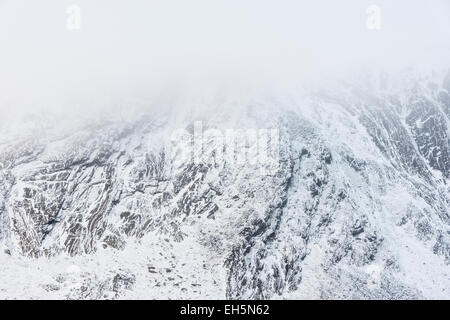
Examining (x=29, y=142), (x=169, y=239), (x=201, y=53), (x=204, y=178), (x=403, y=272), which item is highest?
(x=201, y=53)

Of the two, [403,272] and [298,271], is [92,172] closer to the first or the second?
[298,271]

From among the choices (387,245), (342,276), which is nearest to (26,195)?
(342,276)

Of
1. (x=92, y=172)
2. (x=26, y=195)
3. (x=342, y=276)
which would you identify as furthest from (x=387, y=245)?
(x=26, y=195)

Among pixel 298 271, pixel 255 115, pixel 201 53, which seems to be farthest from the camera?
pixel 201 53

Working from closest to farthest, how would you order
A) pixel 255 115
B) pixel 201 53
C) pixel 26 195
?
pixel 26 195
pixel 255 115
pixel 201 53

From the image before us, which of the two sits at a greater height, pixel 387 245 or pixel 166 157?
pixel 166 157

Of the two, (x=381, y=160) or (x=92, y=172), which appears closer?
(x=92, y=172)

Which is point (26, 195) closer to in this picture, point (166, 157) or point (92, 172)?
point (92, 172)
